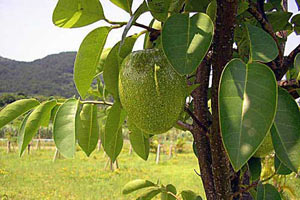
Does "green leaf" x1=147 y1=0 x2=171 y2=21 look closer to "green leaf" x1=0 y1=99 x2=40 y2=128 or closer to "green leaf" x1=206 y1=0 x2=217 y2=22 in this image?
"green leaf" x1=206 y1=0 x2=217 y2=22

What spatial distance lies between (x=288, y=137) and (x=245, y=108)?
9cm

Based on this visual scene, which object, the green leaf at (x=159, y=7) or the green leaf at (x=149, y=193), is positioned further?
the green leaf at (x=149, y=193)

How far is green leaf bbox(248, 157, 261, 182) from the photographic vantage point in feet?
2.22

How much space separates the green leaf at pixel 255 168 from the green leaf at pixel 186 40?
379 mm

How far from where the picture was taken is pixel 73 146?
490 millimetres

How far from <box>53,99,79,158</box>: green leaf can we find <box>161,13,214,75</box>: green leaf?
202 millimetres

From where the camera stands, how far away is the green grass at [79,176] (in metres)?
5.63

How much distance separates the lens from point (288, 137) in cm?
38

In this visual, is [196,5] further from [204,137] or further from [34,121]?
[34,121]

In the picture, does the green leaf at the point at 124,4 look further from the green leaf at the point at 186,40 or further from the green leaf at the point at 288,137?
the green leaf at the point at 288,137

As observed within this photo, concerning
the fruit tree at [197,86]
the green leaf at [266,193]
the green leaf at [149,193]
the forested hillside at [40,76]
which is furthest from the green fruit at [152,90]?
the forested hillside at [40,76]

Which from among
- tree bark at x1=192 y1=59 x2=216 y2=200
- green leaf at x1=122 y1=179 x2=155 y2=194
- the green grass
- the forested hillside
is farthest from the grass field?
the forested hillside

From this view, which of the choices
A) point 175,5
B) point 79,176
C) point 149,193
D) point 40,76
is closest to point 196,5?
point 175,5

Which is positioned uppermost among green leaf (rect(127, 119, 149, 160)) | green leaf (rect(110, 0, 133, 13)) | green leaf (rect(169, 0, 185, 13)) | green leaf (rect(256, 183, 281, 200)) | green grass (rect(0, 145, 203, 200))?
green leaf (rect(110, 0, 133, 13))
